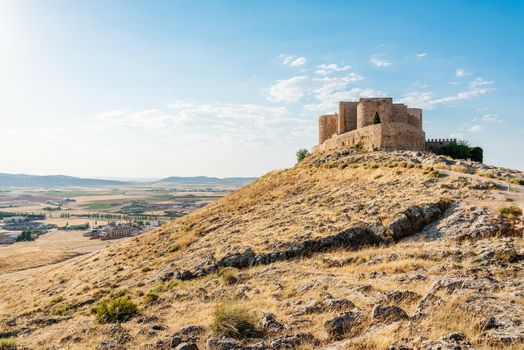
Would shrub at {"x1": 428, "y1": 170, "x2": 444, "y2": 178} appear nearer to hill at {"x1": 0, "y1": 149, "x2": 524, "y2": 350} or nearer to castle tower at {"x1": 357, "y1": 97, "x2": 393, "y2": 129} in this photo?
hill at {"x1": 0, "y1": 149, "x2": 524, "y2": 350}

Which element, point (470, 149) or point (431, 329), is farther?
point (470, 149)

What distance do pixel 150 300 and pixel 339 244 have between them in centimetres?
1007

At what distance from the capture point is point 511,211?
1766 centimetres

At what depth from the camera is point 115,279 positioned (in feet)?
87.2

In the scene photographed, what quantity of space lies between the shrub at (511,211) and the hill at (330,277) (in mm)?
79

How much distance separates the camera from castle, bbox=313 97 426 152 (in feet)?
140

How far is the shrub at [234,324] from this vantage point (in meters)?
9.59

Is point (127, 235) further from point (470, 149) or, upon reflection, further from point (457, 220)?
point (457, 220)

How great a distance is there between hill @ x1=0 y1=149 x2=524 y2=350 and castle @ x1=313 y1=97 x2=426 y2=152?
745cm

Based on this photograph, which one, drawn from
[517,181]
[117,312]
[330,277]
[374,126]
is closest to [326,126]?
[374,126]

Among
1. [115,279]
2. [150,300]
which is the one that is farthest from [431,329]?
[115,279]

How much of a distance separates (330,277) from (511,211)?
33.8 ft

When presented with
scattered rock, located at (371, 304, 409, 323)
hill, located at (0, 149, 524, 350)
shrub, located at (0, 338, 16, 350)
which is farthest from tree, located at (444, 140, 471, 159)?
shrub, located at (0, 338, 16, 350)

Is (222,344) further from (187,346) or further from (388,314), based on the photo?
(388,314)
